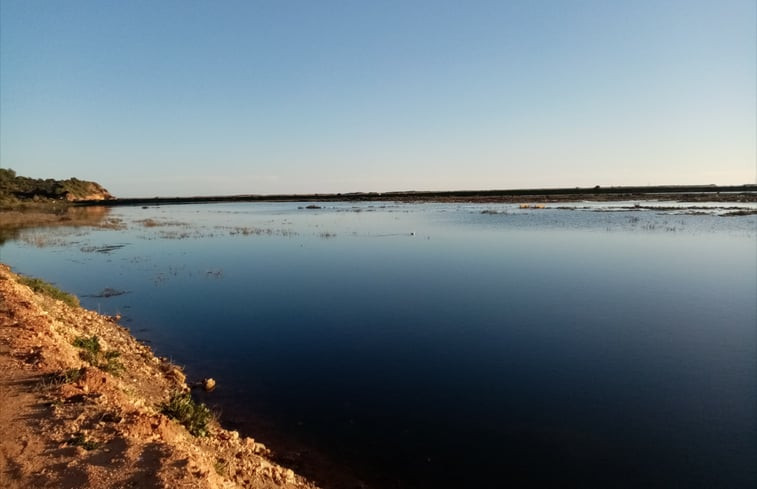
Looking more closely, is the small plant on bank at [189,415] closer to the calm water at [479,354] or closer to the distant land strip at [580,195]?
the calm water at [479,354]

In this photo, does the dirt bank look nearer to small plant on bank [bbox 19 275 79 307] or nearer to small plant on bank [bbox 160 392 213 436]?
small plant on bank [bbox 160 392 213 436]

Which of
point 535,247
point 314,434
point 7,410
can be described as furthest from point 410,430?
point 535,247

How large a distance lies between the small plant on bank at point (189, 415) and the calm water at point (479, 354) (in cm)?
138

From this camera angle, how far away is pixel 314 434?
8.44 meters

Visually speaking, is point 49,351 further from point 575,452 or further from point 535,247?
point 535,247

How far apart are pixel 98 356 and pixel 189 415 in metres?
3.64

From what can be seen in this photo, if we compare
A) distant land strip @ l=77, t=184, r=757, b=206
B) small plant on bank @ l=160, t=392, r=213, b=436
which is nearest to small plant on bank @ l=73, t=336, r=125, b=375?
small plant on bank @ l=160, t=392, r=213, b=436

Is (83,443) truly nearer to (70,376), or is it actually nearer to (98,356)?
(70,376)

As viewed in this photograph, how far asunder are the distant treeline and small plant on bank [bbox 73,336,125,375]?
111928mm

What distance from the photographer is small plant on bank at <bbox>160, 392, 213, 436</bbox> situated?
7.20 meters

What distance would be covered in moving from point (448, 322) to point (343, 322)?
3.58m

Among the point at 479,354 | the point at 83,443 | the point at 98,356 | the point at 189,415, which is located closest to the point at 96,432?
the point at 83,443

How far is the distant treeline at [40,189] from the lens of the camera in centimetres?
11131

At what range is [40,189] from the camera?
12425 cm
